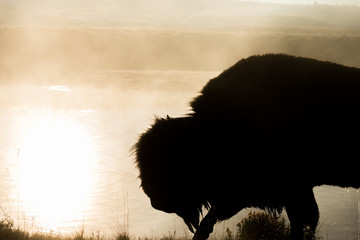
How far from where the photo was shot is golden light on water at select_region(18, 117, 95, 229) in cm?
1155

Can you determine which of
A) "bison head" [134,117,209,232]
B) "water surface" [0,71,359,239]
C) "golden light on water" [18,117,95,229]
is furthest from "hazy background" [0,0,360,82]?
"bison head" [134,117,209,232]

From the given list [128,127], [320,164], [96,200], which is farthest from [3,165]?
[320,164]

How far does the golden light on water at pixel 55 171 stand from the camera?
1155 centimetres

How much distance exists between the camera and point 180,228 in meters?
10.9

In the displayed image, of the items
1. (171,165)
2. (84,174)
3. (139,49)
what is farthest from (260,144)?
(139,49)

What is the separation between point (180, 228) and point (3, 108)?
15.8 metres

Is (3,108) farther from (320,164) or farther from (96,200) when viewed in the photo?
(320,164)

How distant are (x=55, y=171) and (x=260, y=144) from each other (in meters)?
9.71

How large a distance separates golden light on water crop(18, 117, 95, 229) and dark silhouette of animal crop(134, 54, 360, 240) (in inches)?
179

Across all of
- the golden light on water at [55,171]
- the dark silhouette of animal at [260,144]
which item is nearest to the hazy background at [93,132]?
the golden light on water at [55,171]

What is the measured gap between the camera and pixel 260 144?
5973mm

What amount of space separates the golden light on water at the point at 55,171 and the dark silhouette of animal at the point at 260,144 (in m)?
4.54

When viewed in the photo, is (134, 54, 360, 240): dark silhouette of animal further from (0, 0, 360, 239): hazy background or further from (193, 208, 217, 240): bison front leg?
(0, 0, 360, 239): hazy background

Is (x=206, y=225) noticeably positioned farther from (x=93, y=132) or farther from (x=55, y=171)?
(x=93, y=132)
